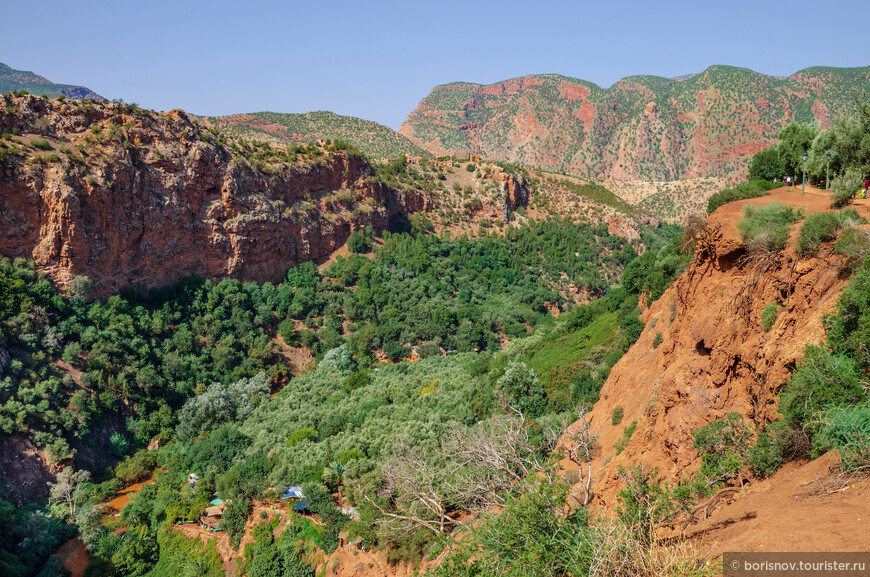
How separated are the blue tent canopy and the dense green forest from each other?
319 mm

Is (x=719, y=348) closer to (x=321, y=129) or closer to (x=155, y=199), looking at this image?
(x=155, y=199)

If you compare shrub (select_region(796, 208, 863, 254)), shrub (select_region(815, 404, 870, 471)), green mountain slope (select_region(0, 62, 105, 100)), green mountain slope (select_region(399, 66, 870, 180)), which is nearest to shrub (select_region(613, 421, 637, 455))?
shrub (select_region(796, 208, 863, 254))

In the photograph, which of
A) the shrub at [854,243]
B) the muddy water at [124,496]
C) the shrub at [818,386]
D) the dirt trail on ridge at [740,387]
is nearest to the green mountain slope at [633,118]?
the dirt trail on ridge at [740,387]

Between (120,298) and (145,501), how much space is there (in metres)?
15.3

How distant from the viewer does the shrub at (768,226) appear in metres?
10.6

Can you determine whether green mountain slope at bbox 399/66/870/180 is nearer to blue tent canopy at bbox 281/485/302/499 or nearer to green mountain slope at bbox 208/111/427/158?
green mountain slope at bbox 208/111/427/158

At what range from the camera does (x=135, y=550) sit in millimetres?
20891

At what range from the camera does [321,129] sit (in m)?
89.8

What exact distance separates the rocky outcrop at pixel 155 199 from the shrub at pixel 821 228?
112ft

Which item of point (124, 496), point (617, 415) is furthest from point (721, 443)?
point (124, 496)

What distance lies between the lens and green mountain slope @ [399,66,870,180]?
127 m

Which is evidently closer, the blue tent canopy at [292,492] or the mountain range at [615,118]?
the blue tent canopy at [292,492]

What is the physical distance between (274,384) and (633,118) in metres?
143

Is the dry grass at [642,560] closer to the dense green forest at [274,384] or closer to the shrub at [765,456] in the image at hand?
the shrub at [765,456]
